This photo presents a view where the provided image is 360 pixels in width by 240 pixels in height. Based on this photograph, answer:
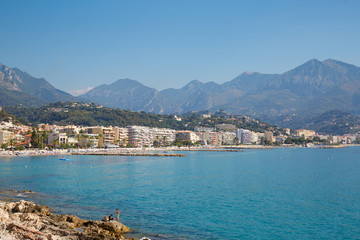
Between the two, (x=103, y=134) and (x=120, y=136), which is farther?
(x=120, y=136)

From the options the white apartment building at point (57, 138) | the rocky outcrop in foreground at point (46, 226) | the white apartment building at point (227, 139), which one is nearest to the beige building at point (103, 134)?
the white apartment building at point (57, 138)

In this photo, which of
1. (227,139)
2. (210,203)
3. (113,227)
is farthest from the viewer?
(227,139)

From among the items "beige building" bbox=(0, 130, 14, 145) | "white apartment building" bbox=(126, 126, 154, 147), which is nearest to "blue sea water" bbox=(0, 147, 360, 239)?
"beige building" bbox=(0, 130, 14, 145)

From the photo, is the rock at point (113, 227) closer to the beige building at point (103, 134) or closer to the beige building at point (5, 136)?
the beige building at point (5, 136)

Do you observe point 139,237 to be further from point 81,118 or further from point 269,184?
point 81,118

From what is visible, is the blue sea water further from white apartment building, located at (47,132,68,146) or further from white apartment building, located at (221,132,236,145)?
white apartment building, located at (221,132,236,145)

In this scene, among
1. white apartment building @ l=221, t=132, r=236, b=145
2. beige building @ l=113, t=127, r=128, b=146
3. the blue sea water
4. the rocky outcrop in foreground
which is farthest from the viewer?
white apartment building @ l=221, t=132, r=236, b=145

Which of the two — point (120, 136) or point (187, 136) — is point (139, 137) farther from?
point (187, 136)

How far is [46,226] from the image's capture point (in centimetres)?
1712

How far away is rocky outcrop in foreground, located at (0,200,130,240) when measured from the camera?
50.8 ft

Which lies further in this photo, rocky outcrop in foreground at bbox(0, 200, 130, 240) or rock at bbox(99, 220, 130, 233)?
rock at bbox(99, 220, 130, 233)

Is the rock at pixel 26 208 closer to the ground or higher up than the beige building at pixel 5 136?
closer to the ground

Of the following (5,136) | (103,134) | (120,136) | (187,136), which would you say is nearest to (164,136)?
(187,136)

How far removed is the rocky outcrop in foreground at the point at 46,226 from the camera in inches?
610
